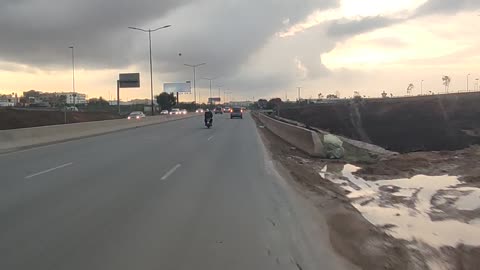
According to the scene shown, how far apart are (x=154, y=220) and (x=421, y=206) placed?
18.1 ft

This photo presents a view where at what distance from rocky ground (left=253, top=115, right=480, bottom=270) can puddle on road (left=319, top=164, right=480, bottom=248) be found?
2 centimetres

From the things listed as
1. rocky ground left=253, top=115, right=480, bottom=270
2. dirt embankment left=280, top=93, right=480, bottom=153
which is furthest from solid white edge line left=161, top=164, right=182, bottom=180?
dirt embankment left=280, top=93, right=480, bottom=153

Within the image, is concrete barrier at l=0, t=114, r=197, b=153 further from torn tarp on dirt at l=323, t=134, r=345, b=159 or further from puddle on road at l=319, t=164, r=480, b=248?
puddle on road at l=319, t=164, r=480, b=248

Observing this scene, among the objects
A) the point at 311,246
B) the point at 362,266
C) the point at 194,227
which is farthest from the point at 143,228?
the point at 362,266

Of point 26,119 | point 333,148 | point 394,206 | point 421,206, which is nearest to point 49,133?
point 333,148

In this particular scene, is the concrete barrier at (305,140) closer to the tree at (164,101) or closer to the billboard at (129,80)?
the billboard at (129,80)

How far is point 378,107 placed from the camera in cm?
7625

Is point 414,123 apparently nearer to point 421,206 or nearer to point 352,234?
point 421,206

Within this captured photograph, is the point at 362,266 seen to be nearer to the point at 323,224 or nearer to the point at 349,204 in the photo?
the point at 323,224

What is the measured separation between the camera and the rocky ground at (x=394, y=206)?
7.11m

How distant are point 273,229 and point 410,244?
205 cm

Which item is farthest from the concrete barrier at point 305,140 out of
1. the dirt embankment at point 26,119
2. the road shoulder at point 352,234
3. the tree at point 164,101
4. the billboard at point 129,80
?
the tree at point 164,101

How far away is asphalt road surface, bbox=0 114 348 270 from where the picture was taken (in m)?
6.57

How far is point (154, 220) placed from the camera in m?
8.73
